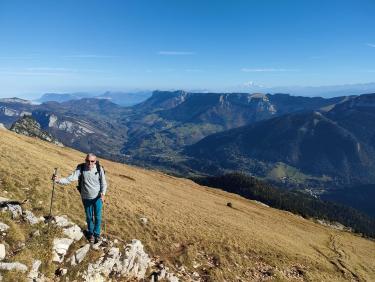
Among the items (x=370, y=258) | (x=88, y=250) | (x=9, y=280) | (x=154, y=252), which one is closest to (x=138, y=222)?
(x=154, y=252)

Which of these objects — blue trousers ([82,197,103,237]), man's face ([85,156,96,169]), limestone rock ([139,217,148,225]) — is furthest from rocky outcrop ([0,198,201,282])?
limestone rock ([139,217,148,225])

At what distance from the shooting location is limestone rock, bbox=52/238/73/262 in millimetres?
18672

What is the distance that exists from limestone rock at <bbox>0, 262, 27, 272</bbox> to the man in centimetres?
462

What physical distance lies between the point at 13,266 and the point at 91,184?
5.51 m

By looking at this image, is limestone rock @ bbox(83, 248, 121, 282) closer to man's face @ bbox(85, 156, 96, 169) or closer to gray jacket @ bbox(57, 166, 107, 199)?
gray jacket @ bbox(57, 166, 107, 199)

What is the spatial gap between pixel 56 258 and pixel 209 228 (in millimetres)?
22000

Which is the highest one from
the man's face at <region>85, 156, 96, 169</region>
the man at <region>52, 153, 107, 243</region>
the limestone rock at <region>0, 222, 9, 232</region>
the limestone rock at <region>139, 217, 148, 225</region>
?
the man's face at <region>85, 156, 96, 169</region>

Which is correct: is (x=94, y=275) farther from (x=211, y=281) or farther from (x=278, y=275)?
(x=278, y=275)

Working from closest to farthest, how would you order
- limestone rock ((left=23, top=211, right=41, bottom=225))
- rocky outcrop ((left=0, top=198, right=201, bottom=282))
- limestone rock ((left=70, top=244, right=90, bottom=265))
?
rocky outcrop ((left=0, top=198, right=201, bottom=282)) → limestone rock ((left=70, top=244, right=90, bottom=265)) → limestone rock ((left=23, top=211, right=41, bottom=225))

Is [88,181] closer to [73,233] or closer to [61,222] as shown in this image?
[73,233]

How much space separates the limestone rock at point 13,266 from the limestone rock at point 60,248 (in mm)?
2047

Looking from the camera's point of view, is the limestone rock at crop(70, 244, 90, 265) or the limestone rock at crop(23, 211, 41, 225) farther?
the limestone rock at crop(23, 211, 41, 225)

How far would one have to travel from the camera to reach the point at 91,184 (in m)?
20.2

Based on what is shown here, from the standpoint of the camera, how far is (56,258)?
18.6 metres
